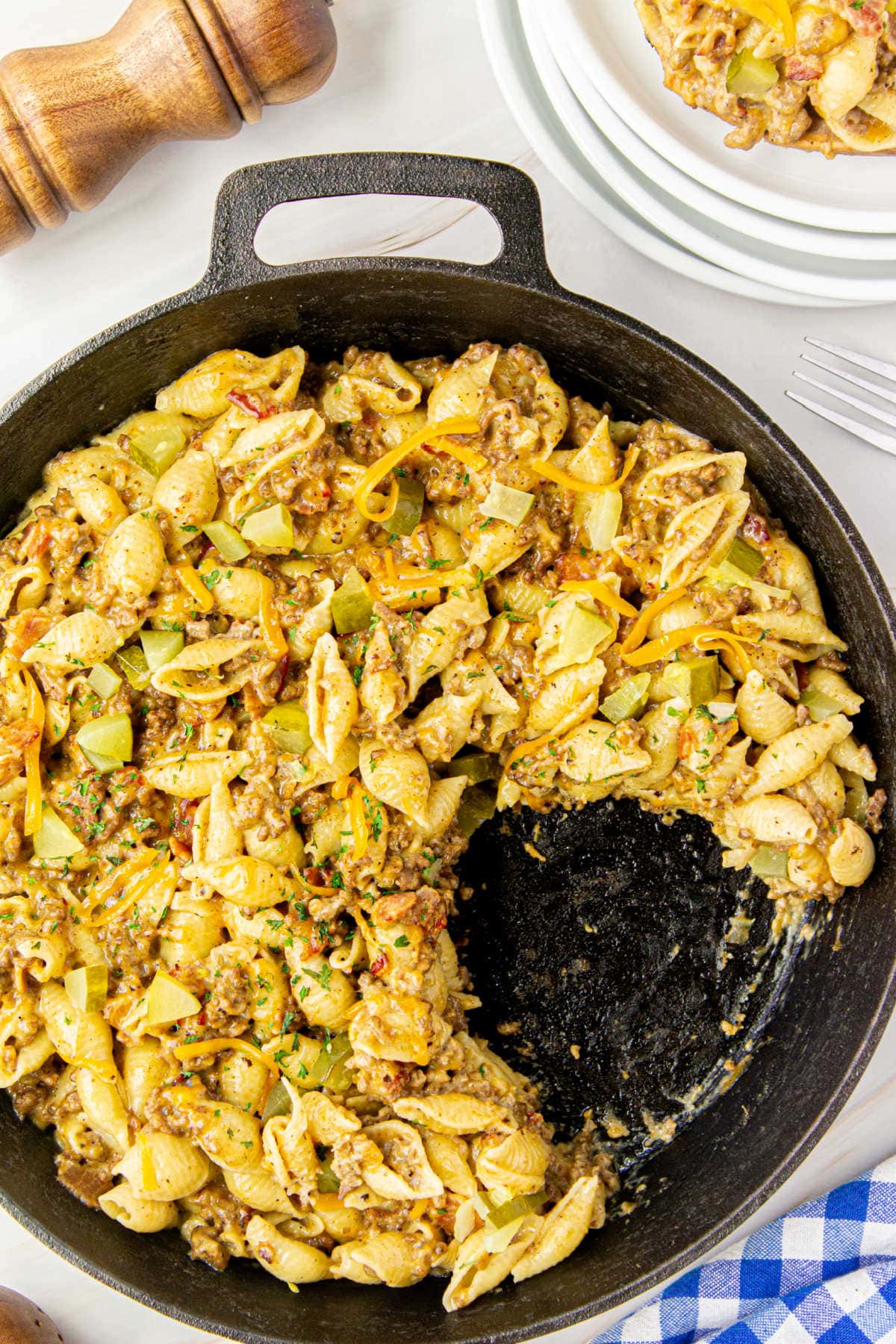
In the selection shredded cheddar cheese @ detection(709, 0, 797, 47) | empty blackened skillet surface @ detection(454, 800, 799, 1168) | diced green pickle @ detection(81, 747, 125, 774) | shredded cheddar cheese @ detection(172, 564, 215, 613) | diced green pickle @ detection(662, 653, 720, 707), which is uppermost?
shredded cheddar cheese @ detection(709, 0, 797, 47)

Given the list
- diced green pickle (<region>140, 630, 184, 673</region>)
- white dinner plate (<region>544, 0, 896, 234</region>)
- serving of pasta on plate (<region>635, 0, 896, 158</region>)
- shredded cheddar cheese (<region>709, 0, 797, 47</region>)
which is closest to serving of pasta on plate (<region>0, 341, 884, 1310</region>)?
diced green pickle (<region>140, 630, 184, 673</region>)

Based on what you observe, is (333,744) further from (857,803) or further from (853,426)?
(853,426)

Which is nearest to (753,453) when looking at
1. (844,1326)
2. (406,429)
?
(406,429)

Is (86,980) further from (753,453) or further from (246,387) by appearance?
(753,453)

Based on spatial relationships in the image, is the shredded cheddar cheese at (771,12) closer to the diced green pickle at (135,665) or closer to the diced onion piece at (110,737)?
the diced green pickle at (135,665)

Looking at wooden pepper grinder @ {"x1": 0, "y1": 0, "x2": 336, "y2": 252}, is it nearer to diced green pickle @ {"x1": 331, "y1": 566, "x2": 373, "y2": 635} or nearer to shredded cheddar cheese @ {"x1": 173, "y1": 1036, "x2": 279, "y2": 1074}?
diced green pickle @ {"x1": 331, "y1": 566, "x2": 373, "y2": 635}

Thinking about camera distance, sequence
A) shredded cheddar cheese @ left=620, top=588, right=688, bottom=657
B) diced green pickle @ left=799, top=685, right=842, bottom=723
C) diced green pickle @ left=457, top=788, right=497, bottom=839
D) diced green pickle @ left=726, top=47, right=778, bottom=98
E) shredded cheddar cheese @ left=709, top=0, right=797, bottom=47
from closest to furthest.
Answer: shredded cheddar cheese @ left=709, top=0, right=797, bottom=47, diced green pickle @ left=726, top=47, right=778, bottom=98, shredded cheddar cheese @ left=620, top=588, right=688, bottom=657, diced green pickle @ left=799, top=685, right=842, bottom=723, diced green pickle @ left=457, top=788, right=497, bottom=839
